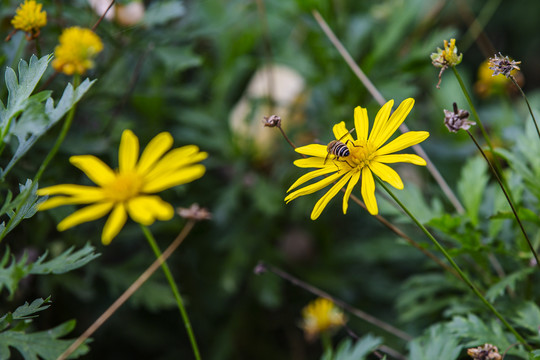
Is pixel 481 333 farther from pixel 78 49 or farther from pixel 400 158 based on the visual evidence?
pixel 78 49

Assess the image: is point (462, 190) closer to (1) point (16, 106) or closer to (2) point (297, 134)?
(2) point (297, 134)

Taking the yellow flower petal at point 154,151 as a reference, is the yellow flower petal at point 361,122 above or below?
above

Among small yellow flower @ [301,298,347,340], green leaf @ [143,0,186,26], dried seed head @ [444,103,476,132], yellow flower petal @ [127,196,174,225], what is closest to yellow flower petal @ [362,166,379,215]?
dried seed head @ [444,103,476,132]

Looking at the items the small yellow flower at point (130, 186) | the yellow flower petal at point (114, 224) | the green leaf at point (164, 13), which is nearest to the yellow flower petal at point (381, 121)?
the small yellow flower at point (130, 186)

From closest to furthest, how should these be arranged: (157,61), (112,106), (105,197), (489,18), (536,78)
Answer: (105,197), (112,106), (157,61), (489,18), (536,78)

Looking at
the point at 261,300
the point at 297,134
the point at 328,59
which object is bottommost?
the point at 261,300

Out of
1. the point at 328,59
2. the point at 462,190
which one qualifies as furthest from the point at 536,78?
the point at 462,190

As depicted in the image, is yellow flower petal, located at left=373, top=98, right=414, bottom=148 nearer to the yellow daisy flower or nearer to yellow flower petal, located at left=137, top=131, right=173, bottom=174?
the yellow daisy flower

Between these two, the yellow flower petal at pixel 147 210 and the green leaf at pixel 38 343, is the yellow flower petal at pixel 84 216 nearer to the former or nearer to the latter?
the yellow flower petal at pixel 147 210

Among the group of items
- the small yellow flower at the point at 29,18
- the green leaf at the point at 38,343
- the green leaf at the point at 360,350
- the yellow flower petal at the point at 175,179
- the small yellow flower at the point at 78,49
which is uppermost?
the small yellow flower at the point at 29,18
